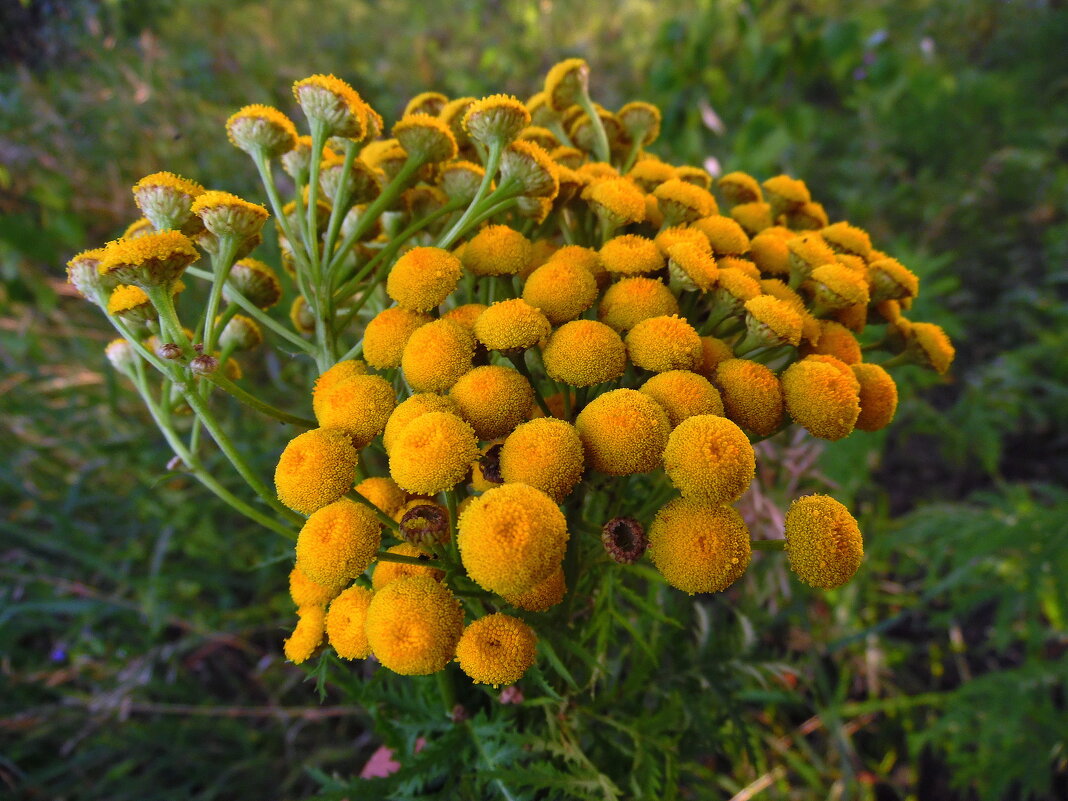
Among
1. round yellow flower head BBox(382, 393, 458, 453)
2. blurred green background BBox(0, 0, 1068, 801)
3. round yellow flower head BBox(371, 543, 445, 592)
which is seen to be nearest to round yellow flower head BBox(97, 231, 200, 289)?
round yellow flower head BBox(382, 393, 458, 453)

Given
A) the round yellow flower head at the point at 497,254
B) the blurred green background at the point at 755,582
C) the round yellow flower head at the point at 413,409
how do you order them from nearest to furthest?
the round yellow flower head at the point at 413,409 → the round yellow flower head at the point at 497,254 → the blurred green background at the point at 755,582

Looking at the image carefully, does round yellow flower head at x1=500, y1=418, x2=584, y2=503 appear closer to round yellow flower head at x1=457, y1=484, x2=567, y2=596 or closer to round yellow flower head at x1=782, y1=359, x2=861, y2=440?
round yellow flower head at x1=457, y1=484, x2=567, y2=596

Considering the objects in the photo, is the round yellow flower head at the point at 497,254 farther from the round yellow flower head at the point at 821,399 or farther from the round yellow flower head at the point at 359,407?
the round yellow flower head at the point at 821,399

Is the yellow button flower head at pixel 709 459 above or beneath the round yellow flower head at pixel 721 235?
beneath

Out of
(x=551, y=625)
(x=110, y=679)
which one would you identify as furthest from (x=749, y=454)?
(x=110, y=679)

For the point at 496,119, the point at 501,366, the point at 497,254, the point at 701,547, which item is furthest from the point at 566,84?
the point at 701,547

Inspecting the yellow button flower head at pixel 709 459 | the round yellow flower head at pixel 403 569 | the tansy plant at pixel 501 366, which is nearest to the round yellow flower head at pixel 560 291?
the tansy plant at pixel 501 366
